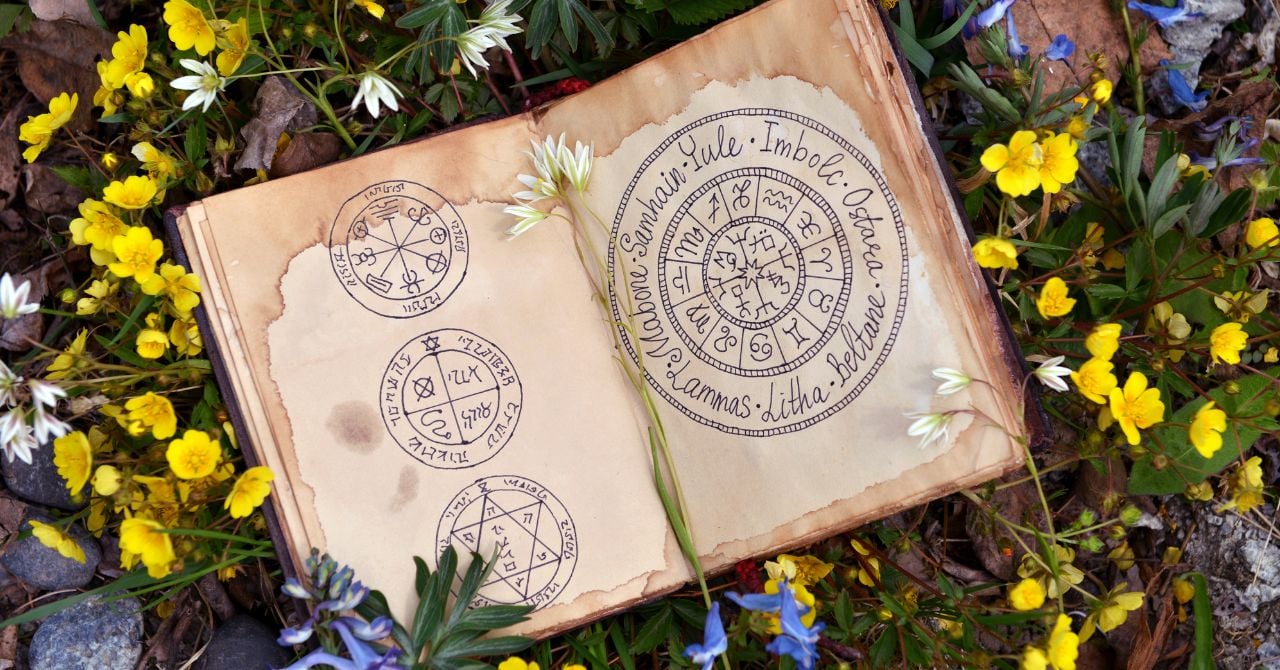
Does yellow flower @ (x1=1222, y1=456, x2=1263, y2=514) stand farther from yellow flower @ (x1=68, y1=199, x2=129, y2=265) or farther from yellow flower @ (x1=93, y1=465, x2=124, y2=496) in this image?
yellow flower @ (x1=68, y1=199, x2=129, y2=265)

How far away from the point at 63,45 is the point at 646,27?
1263 mm

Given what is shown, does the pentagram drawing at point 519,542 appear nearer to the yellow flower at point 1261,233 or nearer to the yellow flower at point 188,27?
the yellow flower at point 188,27

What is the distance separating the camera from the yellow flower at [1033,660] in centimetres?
151

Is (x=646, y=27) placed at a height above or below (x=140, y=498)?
above

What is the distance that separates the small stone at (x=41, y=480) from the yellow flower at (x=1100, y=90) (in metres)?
2.15

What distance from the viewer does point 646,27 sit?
1.93m

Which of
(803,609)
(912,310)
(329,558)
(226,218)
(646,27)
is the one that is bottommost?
(803,609)

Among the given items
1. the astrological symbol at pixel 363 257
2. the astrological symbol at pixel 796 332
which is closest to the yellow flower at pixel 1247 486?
the astrological symbol at pixel 796 332

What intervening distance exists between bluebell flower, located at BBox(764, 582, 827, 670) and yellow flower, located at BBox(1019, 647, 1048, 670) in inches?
12.7

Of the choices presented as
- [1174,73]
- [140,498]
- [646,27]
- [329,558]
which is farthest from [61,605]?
[1174,73]

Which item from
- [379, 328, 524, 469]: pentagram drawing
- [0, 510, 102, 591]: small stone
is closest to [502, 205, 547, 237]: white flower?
[379, 328, 524, 469]: pentagram drawing

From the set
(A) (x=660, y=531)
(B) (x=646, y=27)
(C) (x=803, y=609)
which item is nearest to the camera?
(C) (x=803, y=609)

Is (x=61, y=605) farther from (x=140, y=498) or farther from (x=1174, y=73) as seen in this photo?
(x=1174, y=73)

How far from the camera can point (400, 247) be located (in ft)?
5.99
